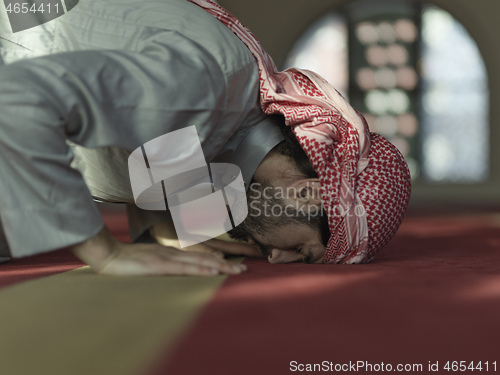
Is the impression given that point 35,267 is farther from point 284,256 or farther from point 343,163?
point 343,163

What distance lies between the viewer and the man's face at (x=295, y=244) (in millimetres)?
1489

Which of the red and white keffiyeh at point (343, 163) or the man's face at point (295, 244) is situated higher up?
the red and white keffiyeh at point (343, 163)

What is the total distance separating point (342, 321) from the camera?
82 centimetres

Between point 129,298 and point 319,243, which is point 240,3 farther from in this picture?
point 129,298

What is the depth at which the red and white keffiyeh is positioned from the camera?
1404 mm

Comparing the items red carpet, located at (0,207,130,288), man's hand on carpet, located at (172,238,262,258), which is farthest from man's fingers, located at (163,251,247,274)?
man's hand on carpet, located at (172,238,262,258)

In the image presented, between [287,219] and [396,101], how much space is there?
702cm

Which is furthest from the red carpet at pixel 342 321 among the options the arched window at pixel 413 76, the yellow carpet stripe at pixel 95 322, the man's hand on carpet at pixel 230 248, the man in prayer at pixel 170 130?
the arched window at pixel 413 76

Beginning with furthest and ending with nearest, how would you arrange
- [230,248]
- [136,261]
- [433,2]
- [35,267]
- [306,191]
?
[433,2] → [230,248] → [306,191] → [35,267] → [136,261]

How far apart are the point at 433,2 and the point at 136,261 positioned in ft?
25.1

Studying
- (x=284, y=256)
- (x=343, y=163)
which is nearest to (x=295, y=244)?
(x=284, y=256)

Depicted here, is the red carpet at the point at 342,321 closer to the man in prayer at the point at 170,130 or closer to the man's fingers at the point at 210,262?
the man's fingers at the point at 210,262

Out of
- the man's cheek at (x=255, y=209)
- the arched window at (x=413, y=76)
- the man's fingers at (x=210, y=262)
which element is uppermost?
the man's fingers at (x=210, y=262)

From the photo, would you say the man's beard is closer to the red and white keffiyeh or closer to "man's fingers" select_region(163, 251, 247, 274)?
the red and white keffiyeh
